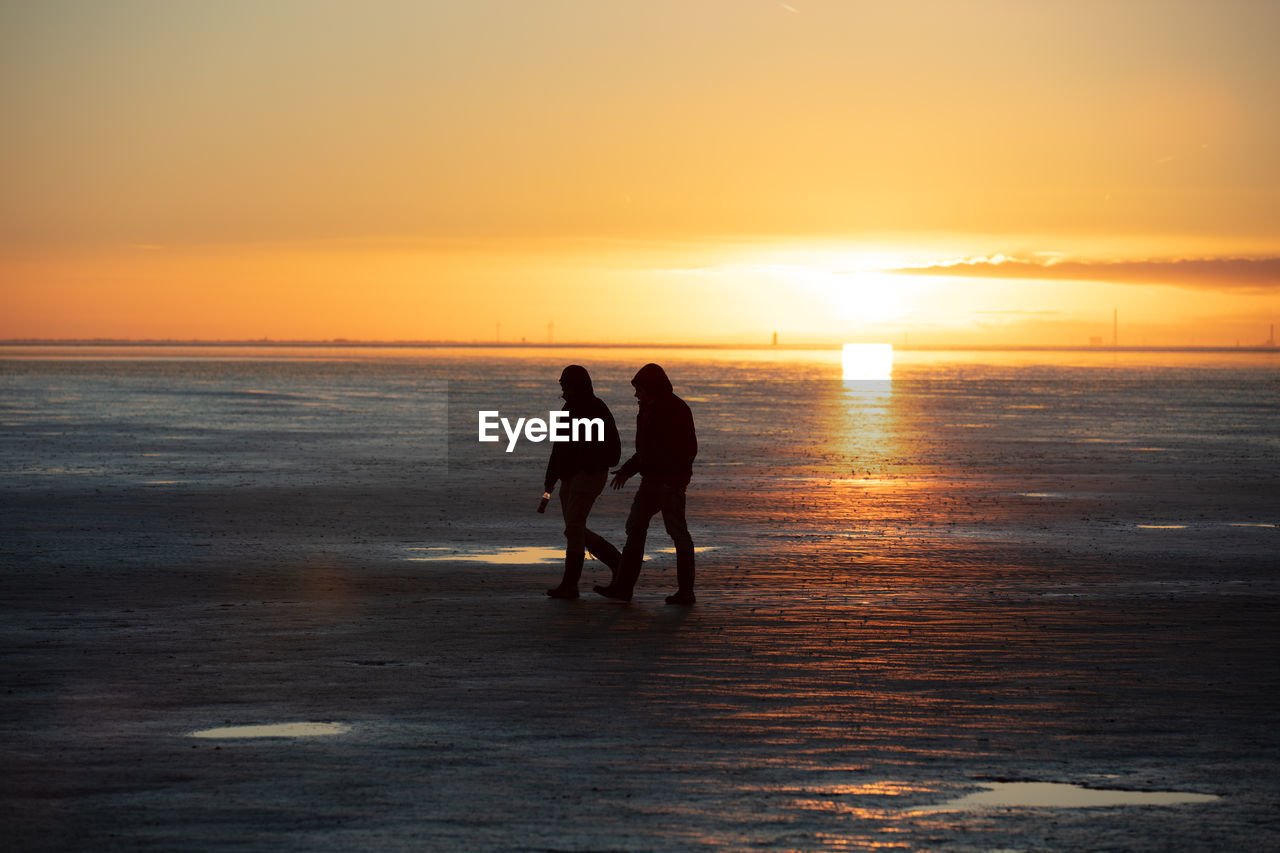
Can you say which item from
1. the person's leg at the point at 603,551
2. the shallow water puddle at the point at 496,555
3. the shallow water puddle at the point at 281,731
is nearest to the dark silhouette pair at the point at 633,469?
the person's leg at the point at 603,551

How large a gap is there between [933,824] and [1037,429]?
40.0 meters

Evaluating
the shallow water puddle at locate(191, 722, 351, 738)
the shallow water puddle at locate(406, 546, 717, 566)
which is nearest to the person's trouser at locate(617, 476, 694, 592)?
the shallow water puddle at locate(406, 546, 717, 566)

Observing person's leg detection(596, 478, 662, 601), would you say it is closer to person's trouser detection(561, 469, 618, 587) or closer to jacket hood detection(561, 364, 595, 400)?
person's trouser detection(561, 469, 618, 587)

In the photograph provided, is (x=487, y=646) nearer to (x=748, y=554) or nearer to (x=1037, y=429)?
(x=748, y=554)

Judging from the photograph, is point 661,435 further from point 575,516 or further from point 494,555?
point 494,555

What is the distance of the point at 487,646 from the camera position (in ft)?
32.6

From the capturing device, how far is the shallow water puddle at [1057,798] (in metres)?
6.28

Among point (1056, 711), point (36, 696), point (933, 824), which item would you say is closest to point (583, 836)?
point (933, 824)

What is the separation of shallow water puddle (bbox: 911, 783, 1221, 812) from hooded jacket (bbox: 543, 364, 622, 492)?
6.14 metres

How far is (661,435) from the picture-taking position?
12195 mm

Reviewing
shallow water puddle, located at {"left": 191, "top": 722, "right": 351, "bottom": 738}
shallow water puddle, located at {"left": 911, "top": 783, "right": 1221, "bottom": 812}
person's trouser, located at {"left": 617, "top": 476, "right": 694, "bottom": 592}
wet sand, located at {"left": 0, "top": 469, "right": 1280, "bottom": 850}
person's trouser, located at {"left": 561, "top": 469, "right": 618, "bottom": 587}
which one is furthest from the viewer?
person's trouser, located at {"left": 561, "top": 469, "right": 618, "bottom": 587}

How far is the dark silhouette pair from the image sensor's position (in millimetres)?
12047

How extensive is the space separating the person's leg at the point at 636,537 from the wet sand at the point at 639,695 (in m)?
0.33

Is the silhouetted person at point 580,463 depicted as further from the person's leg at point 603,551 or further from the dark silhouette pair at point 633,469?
the person's leg at point 603,551
